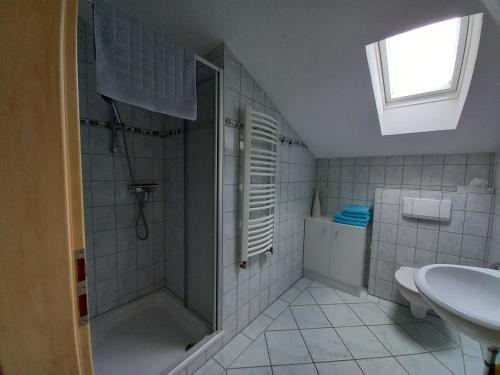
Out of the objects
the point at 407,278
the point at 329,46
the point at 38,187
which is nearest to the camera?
the point at 38,187

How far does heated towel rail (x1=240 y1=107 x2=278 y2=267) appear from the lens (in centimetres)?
143

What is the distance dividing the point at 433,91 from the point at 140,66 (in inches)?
83.1

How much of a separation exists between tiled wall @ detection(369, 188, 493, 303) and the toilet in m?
0.20

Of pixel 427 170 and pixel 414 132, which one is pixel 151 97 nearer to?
pixel 414 132

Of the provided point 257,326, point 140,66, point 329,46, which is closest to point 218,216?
point 140,66

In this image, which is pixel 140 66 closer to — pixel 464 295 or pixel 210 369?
pixel 210 369

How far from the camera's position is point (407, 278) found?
1.63 m

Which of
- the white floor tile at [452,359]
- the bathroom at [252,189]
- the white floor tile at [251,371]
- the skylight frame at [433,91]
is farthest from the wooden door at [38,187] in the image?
the white floor tile at [452,359]

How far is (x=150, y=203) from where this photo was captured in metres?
1.92

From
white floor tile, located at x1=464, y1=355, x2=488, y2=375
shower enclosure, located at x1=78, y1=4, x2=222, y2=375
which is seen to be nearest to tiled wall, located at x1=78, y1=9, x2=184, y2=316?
shower enclosure, located at x1=78, y1=4, x2=222, y2=375

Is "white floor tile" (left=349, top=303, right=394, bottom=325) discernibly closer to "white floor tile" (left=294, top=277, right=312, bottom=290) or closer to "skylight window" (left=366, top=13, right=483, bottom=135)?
"white floor tile" (left=294, top=277, right=312, bottom=290)

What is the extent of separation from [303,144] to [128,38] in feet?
6.07

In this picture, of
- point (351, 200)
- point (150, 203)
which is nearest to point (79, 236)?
point (150, 203)

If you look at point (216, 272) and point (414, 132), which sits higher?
point (414, 132)
